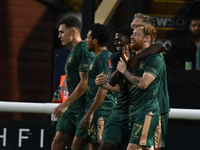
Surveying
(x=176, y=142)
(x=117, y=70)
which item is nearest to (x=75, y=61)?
(x=117, y=70)

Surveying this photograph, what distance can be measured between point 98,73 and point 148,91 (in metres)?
1.03

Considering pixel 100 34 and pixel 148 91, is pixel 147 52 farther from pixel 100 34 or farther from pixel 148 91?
pixel 100 34

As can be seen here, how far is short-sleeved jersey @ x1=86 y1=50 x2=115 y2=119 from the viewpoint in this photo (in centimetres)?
573

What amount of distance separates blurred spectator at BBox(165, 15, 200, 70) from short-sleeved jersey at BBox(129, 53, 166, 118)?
2.63 m

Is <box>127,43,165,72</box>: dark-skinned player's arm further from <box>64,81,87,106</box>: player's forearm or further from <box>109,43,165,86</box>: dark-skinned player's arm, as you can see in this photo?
<box>64,81,87,106</box>: player's forearm

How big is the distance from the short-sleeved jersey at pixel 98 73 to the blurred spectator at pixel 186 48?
1913mm

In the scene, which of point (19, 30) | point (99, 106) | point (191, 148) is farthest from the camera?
point (19, 30)

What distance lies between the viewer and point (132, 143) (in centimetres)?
488

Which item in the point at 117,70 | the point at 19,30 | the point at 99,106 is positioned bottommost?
the point at 99,106

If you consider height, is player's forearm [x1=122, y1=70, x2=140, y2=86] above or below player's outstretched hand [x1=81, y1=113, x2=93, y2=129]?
above

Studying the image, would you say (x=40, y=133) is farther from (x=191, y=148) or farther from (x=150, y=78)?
(x=150, y=78)

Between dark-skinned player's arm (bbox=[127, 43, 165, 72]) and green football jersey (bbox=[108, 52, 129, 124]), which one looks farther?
green football jersey (bbox=[108, 52, 129, 124])

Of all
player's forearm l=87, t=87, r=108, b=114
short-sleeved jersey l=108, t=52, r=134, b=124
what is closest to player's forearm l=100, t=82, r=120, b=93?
short-sleeved jersey l=108, t=52, r=134, b=124

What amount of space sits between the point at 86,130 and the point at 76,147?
238mm
